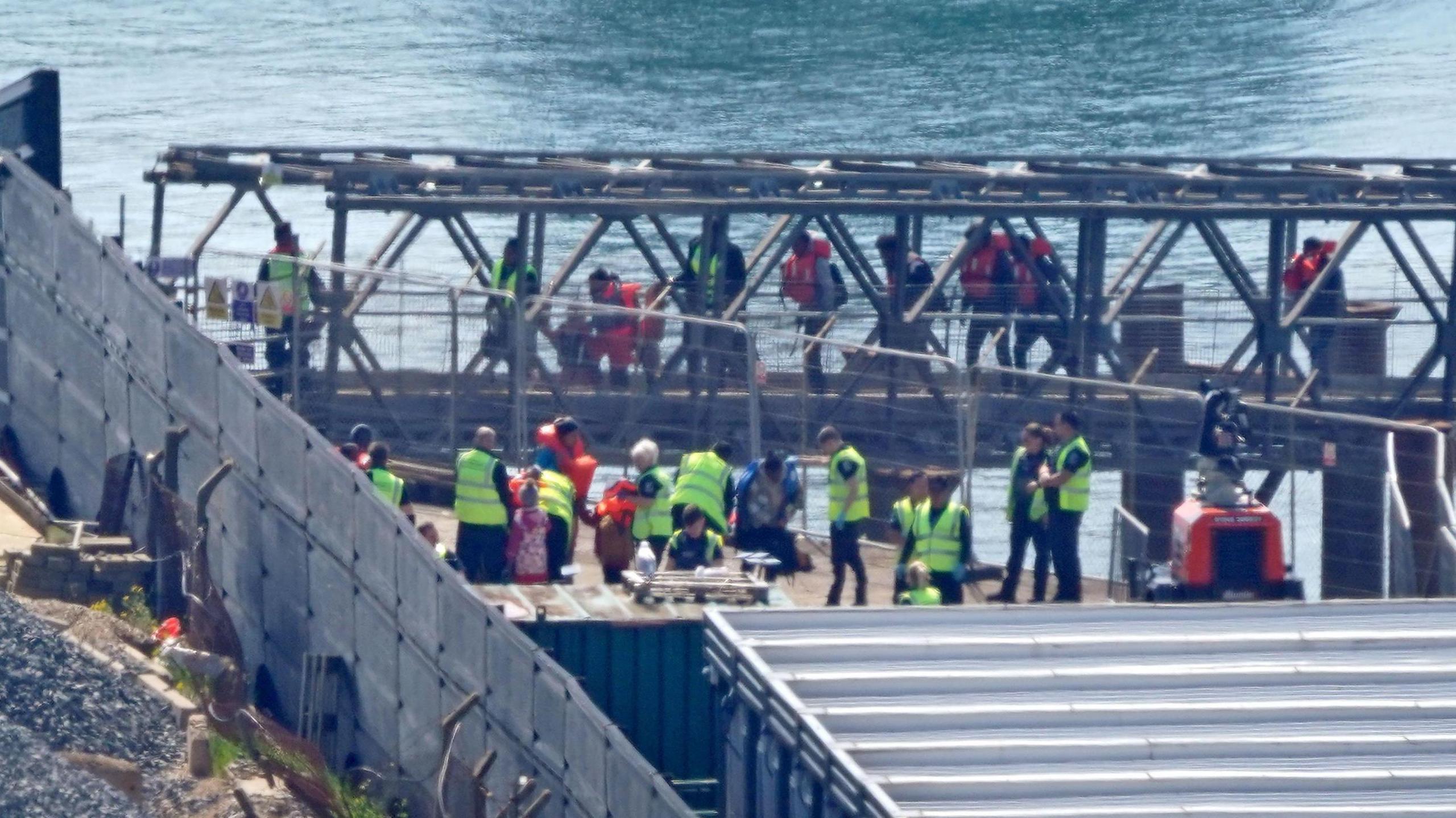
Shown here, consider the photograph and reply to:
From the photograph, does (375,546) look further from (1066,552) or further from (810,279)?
(810,279)

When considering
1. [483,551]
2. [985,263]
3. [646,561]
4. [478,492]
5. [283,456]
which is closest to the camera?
[283,456]

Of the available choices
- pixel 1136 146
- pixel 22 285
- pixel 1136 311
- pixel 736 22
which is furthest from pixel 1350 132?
pixel 22 285

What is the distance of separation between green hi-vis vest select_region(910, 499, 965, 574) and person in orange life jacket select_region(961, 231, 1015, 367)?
7.42 metres

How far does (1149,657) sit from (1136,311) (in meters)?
14.4

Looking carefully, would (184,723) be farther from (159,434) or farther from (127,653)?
(159,434)

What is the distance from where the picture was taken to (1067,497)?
14.5 meters

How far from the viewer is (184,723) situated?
13.7 metres

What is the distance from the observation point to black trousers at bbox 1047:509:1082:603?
1453 centimetres

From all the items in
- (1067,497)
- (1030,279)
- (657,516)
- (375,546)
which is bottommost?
(375,546)

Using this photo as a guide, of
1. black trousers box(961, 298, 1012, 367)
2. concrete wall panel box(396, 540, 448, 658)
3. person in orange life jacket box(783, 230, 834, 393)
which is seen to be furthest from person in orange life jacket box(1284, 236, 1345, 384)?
concrete wall panel box(396, 540, 448, 658)

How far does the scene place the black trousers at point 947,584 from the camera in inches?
548

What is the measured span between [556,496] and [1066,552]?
11.1 ft

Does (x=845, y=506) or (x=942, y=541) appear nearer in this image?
(x=942, y=541)

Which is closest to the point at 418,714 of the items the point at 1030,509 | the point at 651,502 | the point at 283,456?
the point at 283,456
